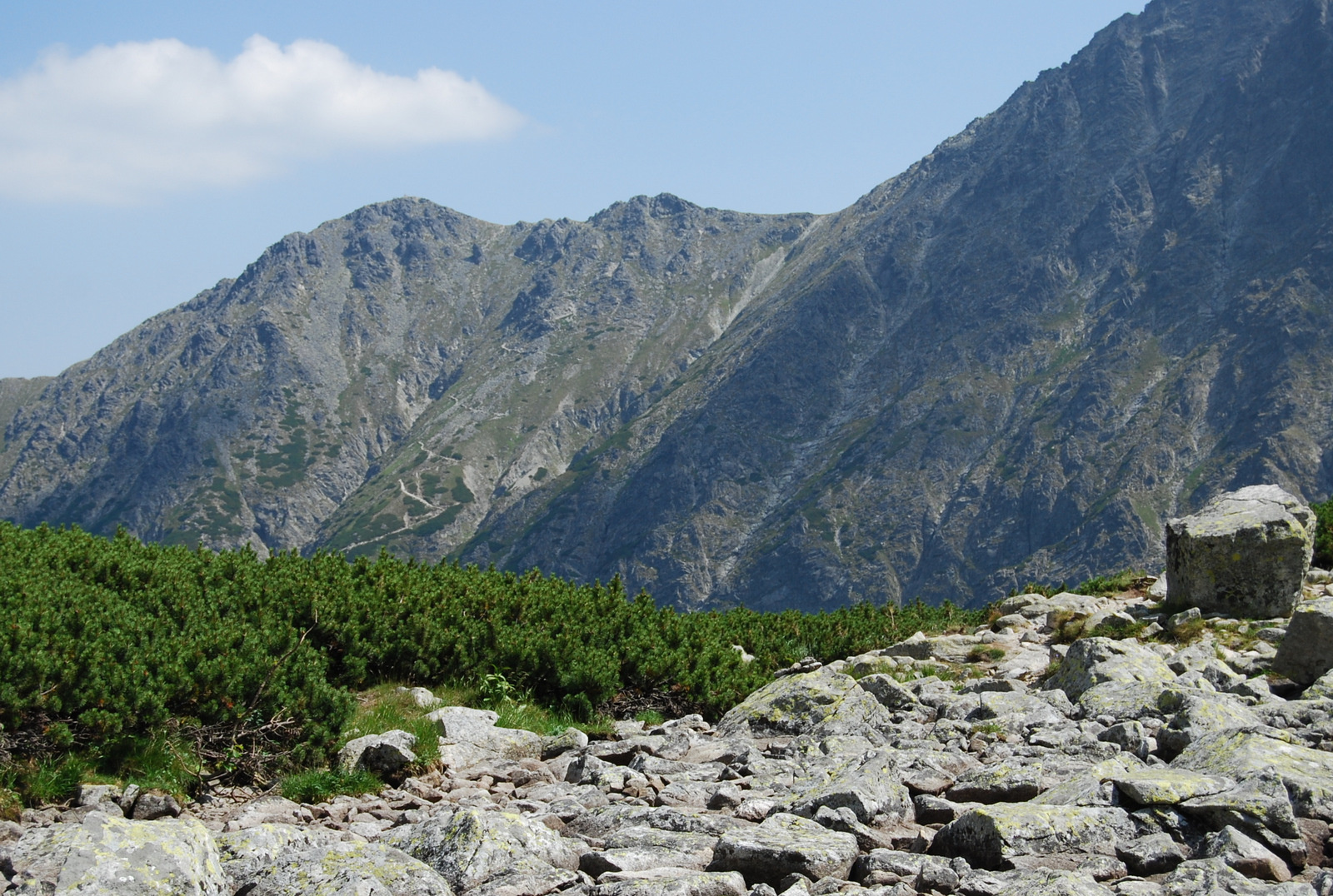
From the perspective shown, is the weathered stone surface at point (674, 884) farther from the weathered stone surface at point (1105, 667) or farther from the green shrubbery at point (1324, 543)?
the green shrubbery at point (1324, 543)

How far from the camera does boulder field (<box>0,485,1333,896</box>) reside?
704 centimetres

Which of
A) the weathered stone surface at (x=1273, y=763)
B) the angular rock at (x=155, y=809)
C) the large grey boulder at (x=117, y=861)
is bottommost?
the angular rock at (x=155, y=809)

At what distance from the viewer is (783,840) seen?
7.71 meters

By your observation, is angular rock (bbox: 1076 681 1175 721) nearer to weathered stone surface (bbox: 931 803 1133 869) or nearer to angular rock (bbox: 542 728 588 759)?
weathered stone surface (bbox: 931 803 1133 869)

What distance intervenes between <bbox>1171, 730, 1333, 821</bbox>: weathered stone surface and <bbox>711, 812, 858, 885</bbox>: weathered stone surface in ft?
11.6

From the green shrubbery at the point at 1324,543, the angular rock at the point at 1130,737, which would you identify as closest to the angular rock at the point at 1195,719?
the angular rock at the point at 1130,737

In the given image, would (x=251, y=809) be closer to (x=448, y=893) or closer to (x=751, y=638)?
(x=448, y=893)

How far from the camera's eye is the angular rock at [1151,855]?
7.21 m

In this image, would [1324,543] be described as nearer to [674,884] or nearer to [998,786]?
[998,786]

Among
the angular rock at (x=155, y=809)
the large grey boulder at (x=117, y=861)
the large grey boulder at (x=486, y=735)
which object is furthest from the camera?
the large grey boulder at (x=486, y=735)

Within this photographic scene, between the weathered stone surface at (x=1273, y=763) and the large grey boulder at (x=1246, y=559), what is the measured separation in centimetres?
1001

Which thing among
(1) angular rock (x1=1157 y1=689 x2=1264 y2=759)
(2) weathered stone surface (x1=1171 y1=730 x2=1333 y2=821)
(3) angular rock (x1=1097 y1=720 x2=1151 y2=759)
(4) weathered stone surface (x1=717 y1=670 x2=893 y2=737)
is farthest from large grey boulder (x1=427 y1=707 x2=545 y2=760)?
(2) weathered stone surface (x1=1171 y1=730 x2=1333 y2=821)

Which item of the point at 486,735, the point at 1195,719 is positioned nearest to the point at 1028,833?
the point at 1195,719

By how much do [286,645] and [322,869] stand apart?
714cm
